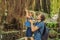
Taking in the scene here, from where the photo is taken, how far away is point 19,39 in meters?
2.79

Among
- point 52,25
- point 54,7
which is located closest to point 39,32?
point 52,25

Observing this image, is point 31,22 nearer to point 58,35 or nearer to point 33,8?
point 33,8

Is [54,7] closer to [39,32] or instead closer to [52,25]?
[52,25]

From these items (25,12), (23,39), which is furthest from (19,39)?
(25,12)

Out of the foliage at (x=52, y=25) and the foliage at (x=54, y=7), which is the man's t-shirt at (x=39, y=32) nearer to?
the foliage at (x=52, y=25)

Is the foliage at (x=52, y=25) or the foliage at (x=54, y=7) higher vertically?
the foliage at (x=54, y=7)

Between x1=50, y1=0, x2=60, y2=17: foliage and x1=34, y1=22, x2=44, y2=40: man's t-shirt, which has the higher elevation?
x1=50, y1=0, x2=60, y2=17: foliage

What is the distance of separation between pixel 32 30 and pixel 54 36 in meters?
0.33

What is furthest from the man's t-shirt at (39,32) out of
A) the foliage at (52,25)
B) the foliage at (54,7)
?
the foliage at (54,7)

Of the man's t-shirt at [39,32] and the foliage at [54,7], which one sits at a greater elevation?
the foliage at [54,7]

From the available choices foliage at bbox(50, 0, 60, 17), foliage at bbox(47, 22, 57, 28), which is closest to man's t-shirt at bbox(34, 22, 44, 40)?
foliage at bbox(47, 22, 57, 28)

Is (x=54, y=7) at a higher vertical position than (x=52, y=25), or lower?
higher

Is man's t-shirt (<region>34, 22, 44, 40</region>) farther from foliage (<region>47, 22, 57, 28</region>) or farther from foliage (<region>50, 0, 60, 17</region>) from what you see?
foliage (<region>50, 0, 60, 17</region>)

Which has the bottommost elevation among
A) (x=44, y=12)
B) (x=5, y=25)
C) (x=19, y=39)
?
(x=19, y=39)
